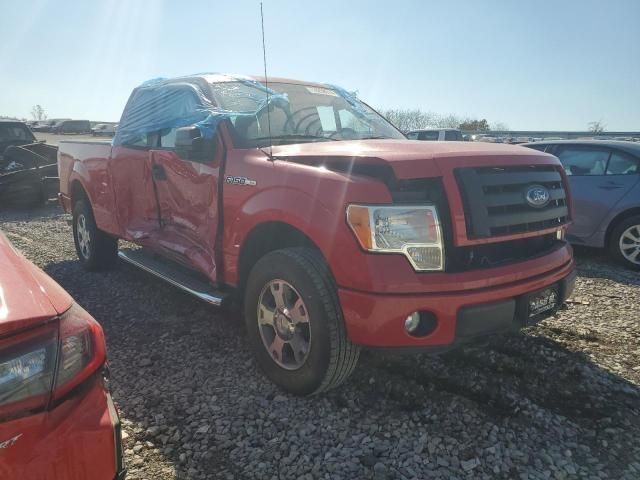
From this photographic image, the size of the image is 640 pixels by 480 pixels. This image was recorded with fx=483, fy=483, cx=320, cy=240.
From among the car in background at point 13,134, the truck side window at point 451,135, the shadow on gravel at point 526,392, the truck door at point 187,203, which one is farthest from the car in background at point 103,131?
the shadow on gravel at point 526,392

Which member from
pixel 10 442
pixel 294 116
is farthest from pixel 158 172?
pixel 10 442

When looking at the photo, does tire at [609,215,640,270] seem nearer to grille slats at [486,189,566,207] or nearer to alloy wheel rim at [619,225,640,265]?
alloy wheel rim at [619,225,640,265]

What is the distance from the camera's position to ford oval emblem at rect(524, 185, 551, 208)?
9.04 ft

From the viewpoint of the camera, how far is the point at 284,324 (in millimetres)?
2891

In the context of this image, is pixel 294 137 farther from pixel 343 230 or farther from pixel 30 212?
pixel 30 212

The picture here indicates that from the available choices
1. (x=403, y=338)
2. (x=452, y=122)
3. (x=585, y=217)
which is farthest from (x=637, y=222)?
(x=452, y=122)

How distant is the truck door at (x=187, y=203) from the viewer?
3471 mm

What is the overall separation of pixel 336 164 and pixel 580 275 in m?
4.07

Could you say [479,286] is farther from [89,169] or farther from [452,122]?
[452,122]

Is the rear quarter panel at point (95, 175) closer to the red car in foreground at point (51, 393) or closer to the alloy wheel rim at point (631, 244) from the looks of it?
the red car in foreground at point (51, 393)

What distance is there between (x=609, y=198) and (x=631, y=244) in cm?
61

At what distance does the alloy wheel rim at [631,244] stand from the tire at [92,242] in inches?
241

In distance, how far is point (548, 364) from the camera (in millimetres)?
3260

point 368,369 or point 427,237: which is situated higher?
point 427,237
